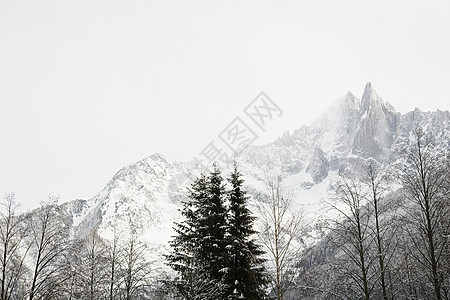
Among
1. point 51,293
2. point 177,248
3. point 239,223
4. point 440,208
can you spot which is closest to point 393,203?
point 440,208

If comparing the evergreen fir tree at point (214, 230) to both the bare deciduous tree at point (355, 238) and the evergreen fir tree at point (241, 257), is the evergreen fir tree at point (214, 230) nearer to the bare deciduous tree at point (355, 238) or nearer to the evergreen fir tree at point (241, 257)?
the evergreen fir tree at point (241, 257)

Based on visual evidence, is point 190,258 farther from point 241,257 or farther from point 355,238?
point 355,238

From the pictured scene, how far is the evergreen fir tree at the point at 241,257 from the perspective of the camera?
16312mm

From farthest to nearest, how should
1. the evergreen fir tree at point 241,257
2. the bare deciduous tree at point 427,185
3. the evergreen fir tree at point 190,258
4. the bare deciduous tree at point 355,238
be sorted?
1. the evergreen fir tree at point 241,257
2. the evergreen fir tree at point 190,258
3. the bare deciduous tree at point 355,238
4. the bare deciduous tree at point 427,185

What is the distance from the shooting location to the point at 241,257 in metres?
17.1

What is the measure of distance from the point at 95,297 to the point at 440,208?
19.3 metres

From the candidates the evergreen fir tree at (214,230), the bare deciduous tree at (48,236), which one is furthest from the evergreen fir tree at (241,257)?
the bare deciduous tree at (48,236)

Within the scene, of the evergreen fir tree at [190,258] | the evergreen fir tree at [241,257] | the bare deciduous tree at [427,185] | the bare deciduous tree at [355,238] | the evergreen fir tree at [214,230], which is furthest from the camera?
the evergreen fir tree at [214,230]

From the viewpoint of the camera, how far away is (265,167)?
12.2 metres

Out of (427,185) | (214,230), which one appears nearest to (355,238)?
(427,185)

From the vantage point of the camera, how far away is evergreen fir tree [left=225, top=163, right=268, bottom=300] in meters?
16.3

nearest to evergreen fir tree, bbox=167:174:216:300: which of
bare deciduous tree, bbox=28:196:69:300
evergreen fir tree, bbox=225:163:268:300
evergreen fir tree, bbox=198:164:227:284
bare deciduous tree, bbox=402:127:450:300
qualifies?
evergreen fir tree, bbox=198:164:227:284

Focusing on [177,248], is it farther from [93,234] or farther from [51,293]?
[93,234]

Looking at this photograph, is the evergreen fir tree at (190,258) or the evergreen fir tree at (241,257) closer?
the evergreen fir tree at (190,258)
